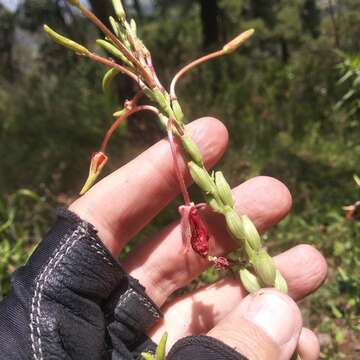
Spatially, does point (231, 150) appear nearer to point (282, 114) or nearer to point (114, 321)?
point (282, 114)

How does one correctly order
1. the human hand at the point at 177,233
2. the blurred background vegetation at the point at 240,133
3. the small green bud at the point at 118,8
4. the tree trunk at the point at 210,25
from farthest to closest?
1. the tree trunk at the point at 210,25
2. the blurred background vegetation at the point at 240,133
3. the human hand at the point at 177,233
4. the small green bud at the point at 118,8

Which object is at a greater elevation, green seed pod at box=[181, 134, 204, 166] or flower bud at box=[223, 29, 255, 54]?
flower bud at box=[223, 29, 255, 54]

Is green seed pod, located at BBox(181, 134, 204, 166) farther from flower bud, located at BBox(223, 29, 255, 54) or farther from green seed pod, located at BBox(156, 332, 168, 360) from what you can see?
green seed pod, located at BBox(156, 332, 168, 360)

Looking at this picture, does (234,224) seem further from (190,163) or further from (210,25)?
(210,25)

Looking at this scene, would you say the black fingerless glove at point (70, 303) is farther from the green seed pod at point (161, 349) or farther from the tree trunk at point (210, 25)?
the tree trunk at point (210, 25)

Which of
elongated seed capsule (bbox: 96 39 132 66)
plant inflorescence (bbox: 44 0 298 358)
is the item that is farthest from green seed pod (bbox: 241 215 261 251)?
elongated seed capsule (bbox: 96 39 132 66)

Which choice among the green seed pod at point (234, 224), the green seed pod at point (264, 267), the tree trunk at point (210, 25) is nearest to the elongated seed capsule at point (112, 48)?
the green seed pod at point (234, 224)
